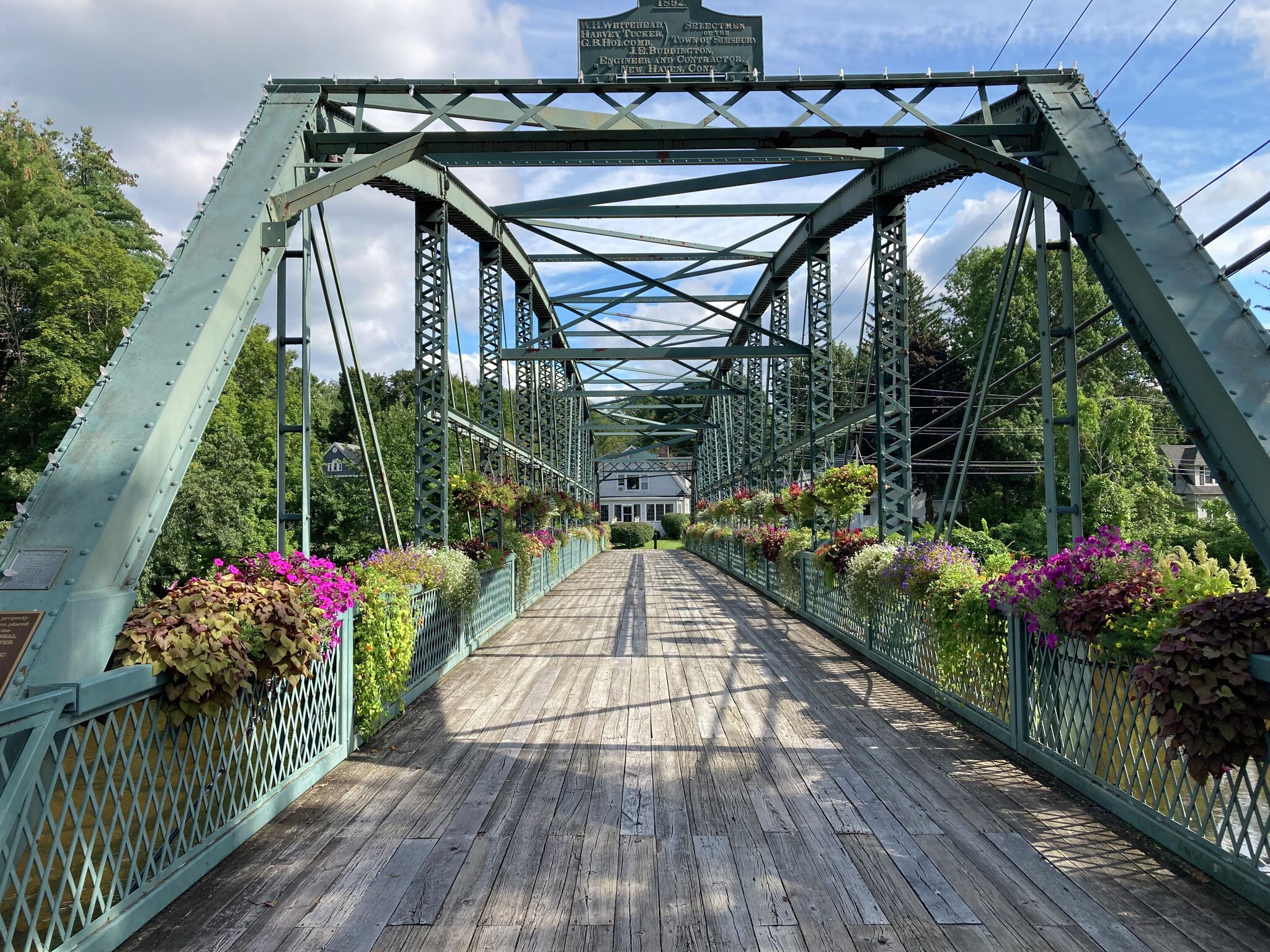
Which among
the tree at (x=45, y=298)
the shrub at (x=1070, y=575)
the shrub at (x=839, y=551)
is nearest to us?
the shrub at (x=1070, y=575)

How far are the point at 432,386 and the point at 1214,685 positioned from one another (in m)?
8.49

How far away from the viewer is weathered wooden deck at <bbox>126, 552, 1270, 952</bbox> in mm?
3123

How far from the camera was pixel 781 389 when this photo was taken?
58.6ft

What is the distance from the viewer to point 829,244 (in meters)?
13.8

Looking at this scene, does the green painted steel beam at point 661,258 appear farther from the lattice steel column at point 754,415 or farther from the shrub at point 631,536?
the shrub at point 631,536

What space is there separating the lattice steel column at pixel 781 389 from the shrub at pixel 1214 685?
1320 centimetres

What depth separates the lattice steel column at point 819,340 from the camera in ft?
42.8

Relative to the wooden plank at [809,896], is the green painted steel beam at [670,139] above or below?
above

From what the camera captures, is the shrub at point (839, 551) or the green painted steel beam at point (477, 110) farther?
the shrub at point (839, 551)

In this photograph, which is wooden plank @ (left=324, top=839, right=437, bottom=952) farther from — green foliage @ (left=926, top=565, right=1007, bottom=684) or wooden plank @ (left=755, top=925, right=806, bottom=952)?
green foliage @ (left=926, top=565, right=1007, bottom=684)

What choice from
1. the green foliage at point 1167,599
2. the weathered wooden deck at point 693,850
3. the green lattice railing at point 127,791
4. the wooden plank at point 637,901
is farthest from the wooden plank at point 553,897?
the green foliage at point 1167,599

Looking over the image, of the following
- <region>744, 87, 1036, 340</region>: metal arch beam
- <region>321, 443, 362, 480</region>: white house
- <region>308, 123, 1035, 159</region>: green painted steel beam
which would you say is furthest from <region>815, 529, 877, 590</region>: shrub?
<region>321, 443, 362, 480</region>: white house

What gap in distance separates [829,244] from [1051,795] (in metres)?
10.8

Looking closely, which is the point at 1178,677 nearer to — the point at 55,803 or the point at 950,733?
the point at 950,733
